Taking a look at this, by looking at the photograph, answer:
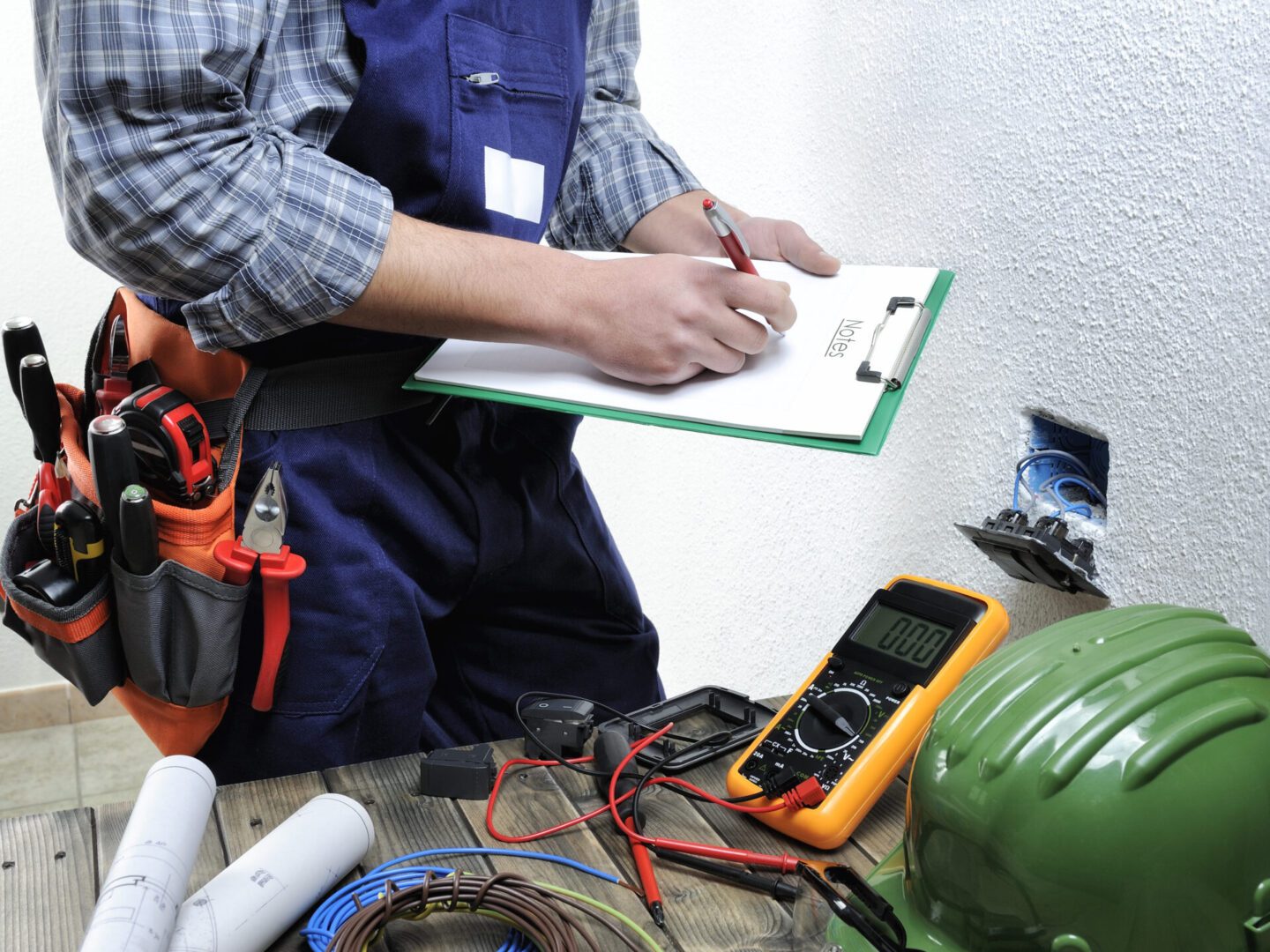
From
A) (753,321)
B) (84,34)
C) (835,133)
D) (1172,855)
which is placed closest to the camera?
(1172,855)

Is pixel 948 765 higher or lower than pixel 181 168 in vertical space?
lower

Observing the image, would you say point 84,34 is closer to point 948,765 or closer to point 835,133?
point 948,765

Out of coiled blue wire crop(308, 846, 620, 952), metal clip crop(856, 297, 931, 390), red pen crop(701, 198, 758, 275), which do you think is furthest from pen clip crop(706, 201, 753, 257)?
coiled blue wire crop(308, 846, 620, 952)

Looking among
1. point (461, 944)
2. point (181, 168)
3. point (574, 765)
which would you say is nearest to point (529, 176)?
point (181, 168)

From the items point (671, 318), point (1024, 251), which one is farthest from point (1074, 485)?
point (671, 318)

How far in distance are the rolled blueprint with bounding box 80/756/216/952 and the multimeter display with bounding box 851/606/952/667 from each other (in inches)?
17.8

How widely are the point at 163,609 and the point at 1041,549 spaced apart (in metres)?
0.66

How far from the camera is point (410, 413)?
0.88m

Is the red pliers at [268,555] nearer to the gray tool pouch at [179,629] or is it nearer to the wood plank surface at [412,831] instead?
the gray tool pouch at [179,629]

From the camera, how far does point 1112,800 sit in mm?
532

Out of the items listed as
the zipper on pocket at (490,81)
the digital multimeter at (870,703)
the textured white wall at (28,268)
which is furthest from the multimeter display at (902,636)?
the textured white wall at (28,268)

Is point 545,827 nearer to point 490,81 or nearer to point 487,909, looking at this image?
point 487,909

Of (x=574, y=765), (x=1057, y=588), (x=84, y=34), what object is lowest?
(x=574, y=765)

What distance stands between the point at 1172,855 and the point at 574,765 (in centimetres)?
39
